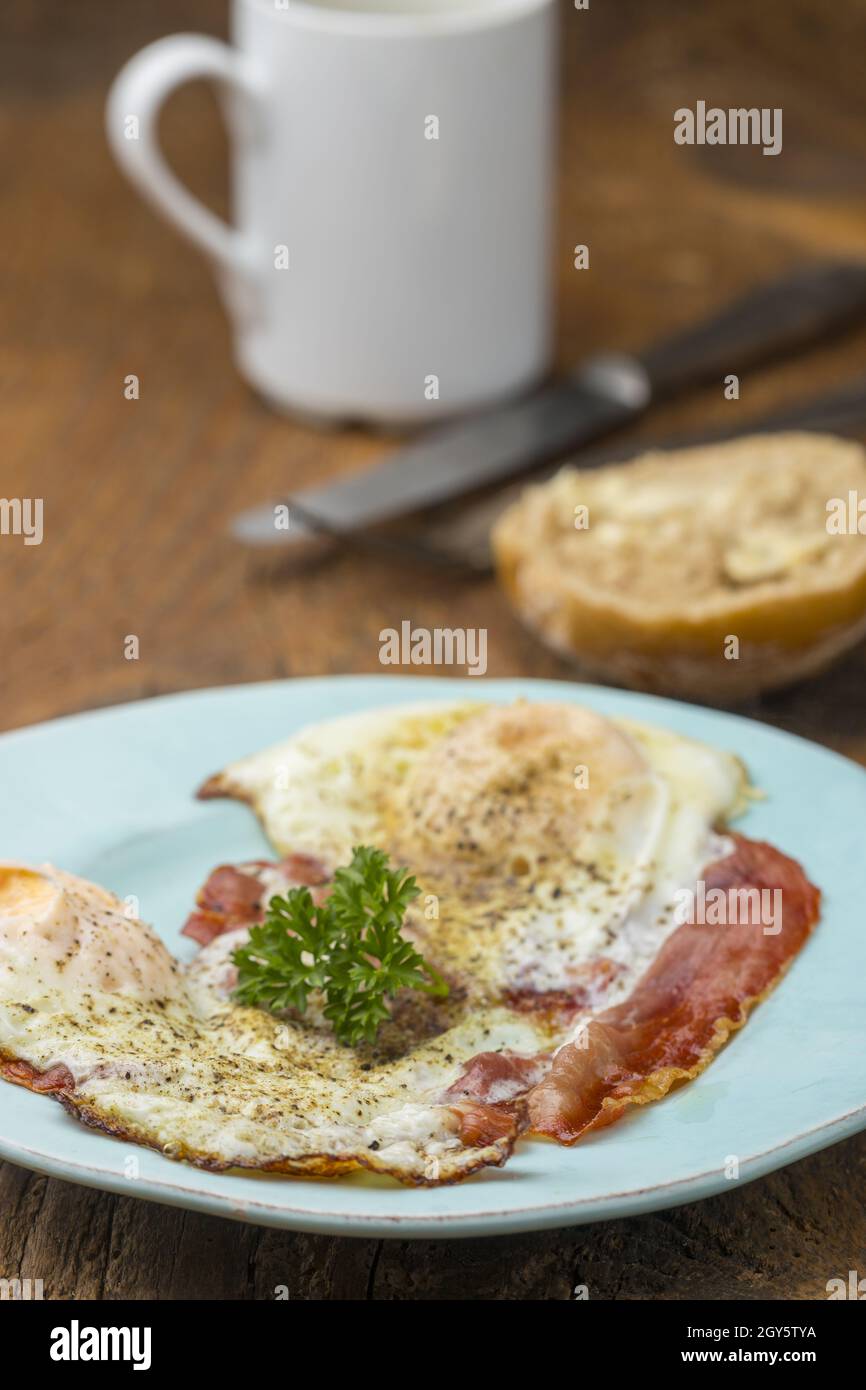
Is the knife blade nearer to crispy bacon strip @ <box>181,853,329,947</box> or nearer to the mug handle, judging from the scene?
the mug handle

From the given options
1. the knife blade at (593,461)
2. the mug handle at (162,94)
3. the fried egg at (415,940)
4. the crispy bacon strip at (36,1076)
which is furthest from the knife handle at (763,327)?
the crispy bacon strip at (36,1076)

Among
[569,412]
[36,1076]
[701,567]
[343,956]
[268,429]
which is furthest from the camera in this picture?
[268,429]

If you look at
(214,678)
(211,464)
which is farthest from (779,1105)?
(211,464)

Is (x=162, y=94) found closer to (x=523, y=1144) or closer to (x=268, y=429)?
(x=268, y=429)

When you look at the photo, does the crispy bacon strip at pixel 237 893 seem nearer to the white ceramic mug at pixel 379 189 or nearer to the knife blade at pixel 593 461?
the knife blade at pixel 593 461

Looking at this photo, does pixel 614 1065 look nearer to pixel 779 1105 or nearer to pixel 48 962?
pixel 779 1105

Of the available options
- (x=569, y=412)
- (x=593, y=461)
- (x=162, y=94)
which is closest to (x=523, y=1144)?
(x=593, y=461)
